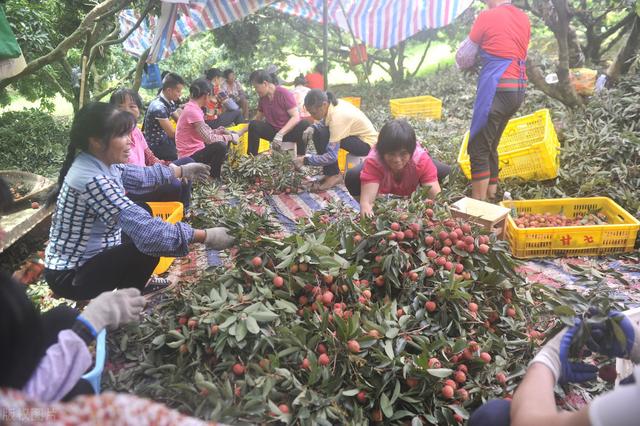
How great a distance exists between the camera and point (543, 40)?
10.3 metres

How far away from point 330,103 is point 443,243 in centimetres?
242

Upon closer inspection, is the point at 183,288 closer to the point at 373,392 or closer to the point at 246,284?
the point at 246,284

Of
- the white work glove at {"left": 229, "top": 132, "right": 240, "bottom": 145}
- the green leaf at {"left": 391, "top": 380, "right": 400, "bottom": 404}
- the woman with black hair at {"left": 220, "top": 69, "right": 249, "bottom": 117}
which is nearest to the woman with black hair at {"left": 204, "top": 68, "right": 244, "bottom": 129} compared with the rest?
the woman with black hair at {"left": 220, "top": 69, "right": 249, "bottom": 117}

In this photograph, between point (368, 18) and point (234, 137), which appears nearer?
point (234, 137)

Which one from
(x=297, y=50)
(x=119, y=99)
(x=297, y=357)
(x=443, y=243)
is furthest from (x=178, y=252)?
(x=297, y=50)

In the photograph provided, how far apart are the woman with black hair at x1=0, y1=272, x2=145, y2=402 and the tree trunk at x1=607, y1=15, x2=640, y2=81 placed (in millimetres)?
5328

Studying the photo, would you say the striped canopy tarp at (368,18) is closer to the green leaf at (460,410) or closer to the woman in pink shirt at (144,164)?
the woman in pink shirt at (144,164)

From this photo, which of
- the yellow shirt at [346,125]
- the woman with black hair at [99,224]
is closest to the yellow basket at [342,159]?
the yellow shirt at [346,125]

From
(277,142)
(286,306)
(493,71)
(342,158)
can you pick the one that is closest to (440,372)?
(286,306)

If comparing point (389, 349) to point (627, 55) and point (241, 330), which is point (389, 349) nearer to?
point (241, 330)

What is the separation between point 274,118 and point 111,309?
3721 mm

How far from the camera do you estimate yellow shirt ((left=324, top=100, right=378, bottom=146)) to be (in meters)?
3.99

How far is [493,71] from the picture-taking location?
321 centimetres

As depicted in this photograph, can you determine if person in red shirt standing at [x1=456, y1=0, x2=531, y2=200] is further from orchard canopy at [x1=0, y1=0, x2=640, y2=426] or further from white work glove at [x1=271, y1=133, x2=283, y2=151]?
white work glove at [x1=271, y1=133, x2=283, y2=151]
